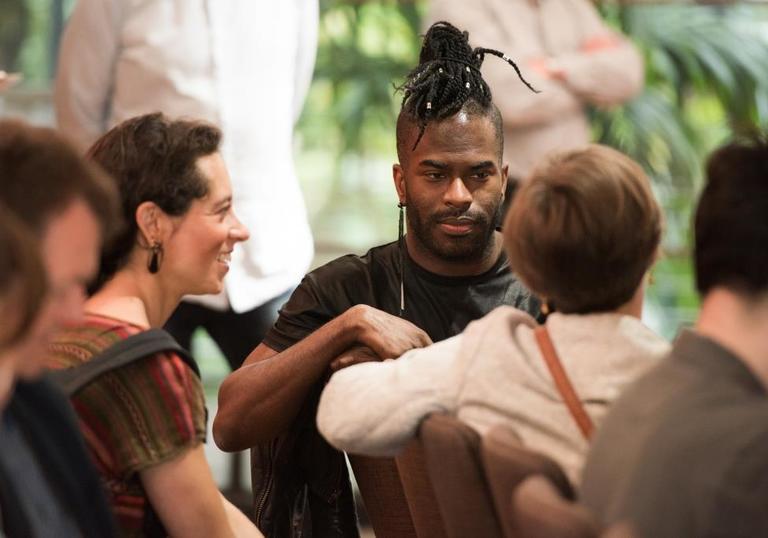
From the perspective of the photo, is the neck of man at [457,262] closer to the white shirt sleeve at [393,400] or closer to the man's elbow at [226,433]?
the man's elbow at [226,433]

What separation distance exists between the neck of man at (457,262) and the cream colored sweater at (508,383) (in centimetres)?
80

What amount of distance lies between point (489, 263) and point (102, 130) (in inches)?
54.4

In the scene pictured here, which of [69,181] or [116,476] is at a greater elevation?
[69,181]

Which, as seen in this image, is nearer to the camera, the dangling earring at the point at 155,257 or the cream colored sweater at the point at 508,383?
the cream colored sweater at the point at 508,383

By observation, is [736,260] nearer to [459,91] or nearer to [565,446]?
[565,446]

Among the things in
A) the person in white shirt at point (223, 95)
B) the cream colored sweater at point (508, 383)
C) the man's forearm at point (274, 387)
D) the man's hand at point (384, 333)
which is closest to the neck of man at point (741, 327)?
the cream colored sweater at point (508, 383)

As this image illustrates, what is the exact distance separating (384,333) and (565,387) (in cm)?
64

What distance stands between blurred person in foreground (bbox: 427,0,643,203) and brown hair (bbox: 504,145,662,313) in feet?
6.93

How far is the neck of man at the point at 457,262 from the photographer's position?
9.07ft

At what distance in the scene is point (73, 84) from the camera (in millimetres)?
3699

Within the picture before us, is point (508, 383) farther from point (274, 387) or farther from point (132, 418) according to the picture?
point (274, 387)

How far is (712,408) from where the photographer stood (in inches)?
57.4

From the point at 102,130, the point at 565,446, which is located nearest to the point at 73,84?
the point at 102,130

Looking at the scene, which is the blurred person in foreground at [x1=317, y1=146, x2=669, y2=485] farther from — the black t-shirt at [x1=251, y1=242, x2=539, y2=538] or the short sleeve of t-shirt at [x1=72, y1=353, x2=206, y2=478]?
the black t-shirt at [x1=251, y1=242, x2=539, y2=538]
